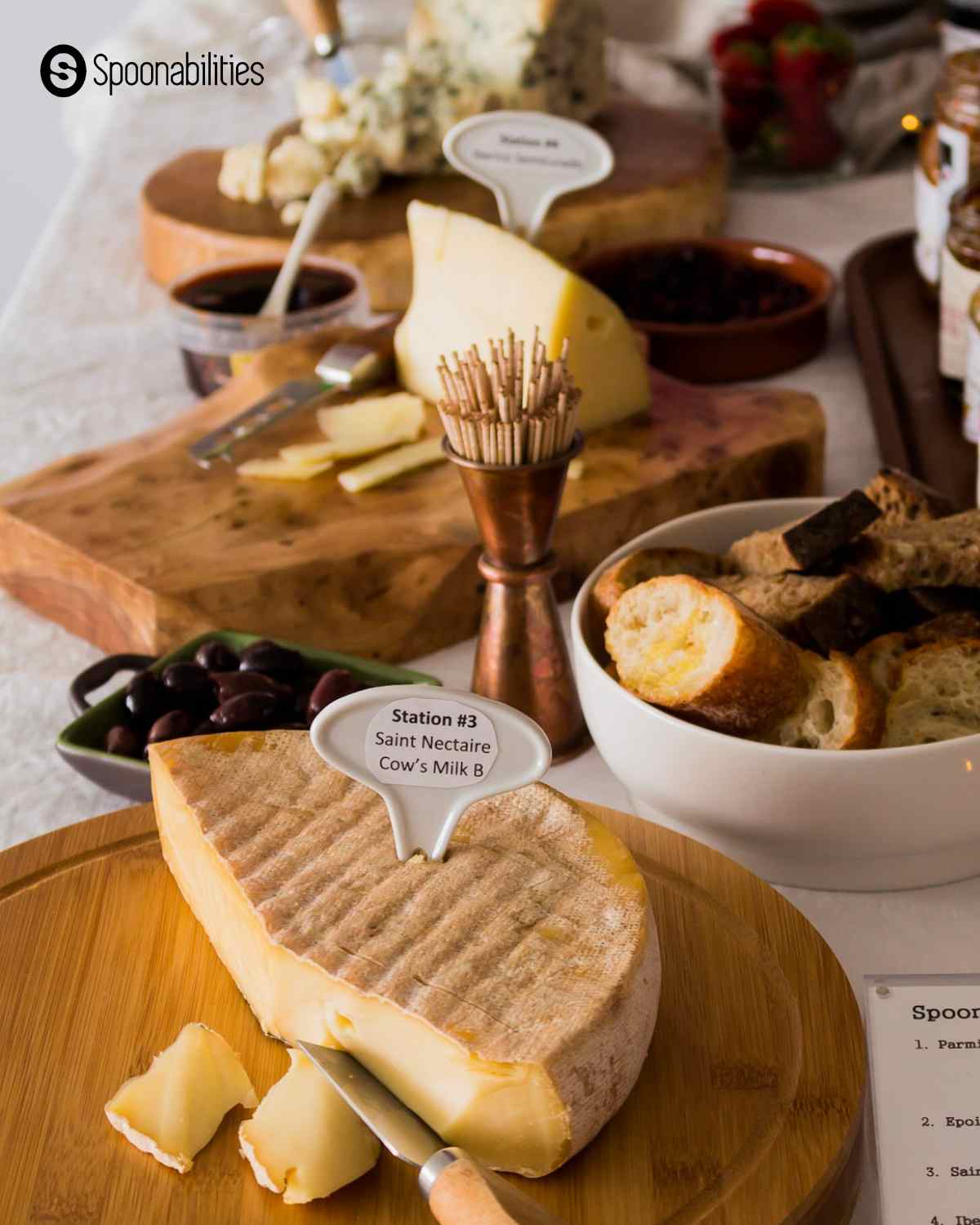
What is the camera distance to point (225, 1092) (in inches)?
37.2

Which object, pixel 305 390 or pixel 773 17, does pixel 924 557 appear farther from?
pixel 773 17

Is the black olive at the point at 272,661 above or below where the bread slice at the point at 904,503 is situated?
below

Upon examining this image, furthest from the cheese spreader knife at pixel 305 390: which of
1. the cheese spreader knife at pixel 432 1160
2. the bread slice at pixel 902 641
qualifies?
the cheese spreader knife at pixel 432 1160

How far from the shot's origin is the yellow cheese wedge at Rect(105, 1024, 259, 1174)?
911 millimetres

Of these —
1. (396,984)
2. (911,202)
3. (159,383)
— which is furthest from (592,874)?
(911,202)

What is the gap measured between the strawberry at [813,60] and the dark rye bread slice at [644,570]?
1652 mm

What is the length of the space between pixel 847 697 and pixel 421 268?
0.94 metres

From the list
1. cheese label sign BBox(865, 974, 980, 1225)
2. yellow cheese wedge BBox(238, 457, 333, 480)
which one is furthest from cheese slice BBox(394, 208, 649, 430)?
cheese label sign BBox(865, 974, 980, 1225)

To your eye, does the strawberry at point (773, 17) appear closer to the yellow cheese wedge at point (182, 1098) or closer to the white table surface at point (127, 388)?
the white table surface at point (127, 388)

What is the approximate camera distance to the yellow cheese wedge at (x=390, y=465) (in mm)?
1681

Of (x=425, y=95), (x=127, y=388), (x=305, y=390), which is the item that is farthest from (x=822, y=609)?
(x=425, y=95)

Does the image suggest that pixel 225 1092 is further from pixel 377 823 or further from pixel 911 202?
pixel 911 202

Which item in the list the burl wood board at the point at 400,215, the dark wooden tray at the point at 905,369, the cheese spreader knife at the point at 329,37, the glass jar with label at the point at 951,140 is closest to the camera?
the dark wooden tray at the point at 905,369

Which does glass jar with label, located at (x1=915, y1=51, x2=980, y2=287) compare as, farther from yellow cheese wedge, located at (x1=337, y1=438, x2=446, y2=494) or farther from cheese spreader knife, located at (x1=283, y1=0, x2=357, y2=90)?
cheese spreader knife, located at (x1=283, y1=0, x2=357, y2=90)
